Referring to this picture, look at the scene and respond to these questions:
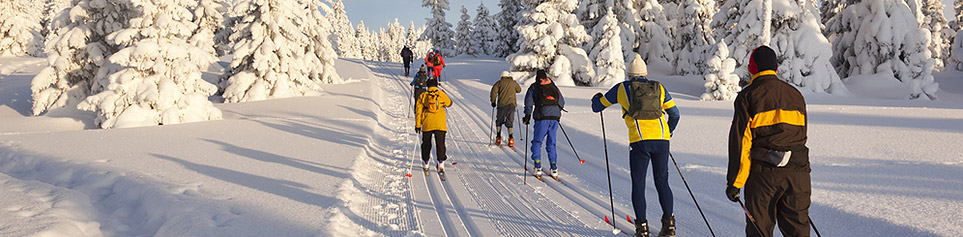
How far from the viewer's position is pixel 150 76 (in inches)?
595

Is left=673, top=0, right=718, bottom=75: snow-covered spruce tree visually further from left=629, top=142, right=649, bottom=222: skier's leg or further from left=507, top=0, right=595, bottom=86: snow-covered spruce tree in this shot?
left=629, top=142, right=649, bottom=222: skier's leg

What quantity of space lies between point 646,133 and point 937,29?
46.9 meters

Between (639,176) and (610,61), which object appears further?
(610,61)

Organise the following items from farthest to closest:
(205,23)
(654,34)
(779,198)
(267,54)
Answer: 1. (654,34)
2. (205,23)
3. (267,54)
4. (779,198)

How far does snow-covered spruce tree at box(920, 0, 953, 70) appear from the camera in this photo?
34.4 metres

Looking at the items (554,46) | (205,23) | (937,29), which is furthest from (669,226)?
(937,29)

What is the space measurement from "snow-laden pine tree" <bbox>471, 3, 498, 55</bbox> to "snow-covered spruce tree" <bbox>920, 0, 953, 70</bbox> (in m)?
38.1

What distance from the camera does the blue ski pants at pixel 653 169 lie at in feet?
15.4

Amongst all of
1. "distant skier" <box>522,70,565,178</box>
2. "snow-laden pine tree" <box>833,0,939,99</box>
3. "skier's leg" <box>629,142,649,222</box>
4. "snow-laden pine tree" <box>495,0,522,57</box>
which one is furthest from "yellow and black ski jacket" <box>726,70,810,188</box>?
"snow-laden pine tree" <box>495,0,522,57</box>

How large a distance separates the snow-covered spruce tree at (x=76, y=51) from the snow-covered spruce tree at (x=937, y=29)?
5045 cm

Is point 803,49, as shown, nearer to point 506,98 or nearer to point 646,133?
point 506,98

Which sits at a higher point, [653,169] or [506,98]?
[506,98]

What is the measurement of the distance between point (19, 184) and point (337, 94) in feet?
52.7

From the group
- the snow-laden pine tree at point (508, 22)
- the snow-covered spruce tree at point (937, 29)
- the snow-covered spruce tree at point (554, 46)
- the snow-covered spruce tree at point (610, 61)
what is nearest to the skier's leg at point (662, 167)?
the snow-covered spruce tree at point (554, 46)
